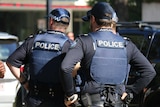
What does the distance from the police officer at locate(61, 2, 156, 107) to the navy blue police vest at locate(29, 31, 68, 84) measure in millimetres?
414

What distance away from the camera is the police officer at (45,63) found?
14.1ft

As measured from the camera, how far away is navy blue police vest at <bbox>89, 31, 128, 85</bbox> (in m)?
3.90

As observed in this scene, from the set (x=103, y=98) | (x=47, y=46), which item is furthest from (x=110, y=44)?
(x=47, y=46)

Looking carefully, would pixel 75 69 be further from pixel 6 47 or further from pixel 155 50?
pixel 6 47

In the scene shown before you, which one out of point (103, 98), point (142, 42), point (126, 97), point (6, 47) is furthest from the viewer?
point (6, 47)

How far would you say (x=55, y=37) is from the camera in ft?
14.3

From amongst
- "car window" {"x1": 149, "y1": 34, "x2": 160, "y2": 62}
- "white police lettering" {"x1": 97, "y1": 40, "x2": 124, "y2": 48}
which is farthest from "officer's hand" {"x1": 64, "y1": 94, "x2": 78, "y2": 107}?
"car window" {"x1": 149, "y1": 34, "x2": 160, "y2": 62}

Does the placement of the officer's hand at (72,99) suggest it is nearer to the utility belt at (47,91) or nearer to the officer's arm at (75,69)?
the officer's arm at (75,69)

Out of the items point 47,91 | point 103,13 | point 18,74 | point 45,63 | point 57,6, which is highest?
point 103,13

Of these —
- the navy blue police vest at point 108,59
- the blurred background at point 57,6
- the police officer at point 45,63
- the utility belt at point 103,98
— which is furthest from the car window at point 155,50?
the blurred background at point 57,6

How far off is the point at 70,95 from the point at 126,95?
1.67 feet

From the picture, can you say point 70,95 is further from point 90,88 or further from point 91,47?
point 91,47

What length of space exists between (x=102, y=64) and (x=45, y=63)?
65 centimetres

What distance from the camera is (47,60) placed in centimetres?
431
